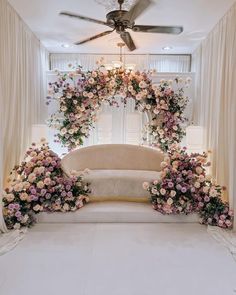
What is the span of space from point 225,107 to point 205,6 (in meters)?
1.22

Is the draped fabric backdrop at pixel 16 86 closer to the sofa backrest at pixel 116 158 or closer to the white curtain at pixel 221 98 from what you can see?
the sofa backrest at pixel 116 158

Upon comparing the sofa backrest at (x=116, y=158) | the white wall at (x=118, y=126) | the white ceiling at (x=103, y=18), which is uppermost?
the white ceiling at (x=103, y=18)

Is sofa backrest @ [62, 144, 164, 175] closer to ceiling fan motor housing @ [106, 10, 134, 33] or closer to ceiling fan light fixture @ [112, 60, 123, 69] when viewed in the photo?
ceiling fan light fixture @ [112, 60, 123, 69]

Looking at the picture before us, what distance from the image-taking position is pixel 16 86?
376cm

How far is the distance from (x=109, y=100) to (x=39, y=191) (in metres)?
2.33

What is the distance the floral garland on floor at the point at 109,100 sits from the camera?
183 inches

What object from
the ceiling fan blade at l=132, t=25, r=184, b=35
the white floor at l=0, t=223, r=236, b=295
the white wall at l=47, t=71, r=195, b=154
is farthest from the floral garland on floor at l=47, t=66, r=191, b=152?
the white floor at l=0, t=223, r=236, b=295

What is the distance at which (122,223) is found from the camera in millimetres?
3180

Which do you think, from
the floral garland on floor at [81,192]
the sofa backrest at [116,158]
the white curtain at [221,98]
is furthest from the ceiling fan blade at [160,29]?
the sofa backrest at [116,158]

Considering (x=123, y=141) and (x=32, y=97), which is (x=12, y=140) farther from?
(x=123, y=141)

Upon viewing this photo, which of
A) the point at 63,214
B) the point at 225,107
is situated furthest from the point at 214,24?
the point at 63,214

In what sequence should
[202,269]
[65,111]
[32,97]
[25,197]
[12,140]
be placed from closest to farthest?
[202,269], [25,197], [12,140], [32,97], [65,111]

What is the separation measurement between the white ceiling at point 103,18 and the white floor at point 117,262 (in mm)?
2536

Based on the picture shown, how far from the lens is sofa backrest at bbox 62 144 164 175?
166 inches
